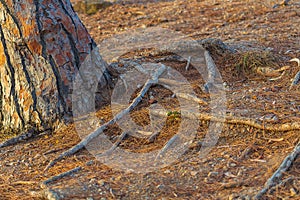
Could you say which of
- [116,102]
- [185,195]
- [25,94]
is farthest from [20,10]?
[185,195]

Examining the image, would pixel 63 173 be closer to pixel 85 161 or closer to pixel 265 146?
pixel 85 161

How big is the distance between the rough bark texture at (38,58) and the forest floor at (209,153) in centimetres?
27

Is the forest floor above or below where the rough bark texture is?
below

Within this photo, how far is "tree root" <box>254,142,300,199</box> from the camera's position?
323cm

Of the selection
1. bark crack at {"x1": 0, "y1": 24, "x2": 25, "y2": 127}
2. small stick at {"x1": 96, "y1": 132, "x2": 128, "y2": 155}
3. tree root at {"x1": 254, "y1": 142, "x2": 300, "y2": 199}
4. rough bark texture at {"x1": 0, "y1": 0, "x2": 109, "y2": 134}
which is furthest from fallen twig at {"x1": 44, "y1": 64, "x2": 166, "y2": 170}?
tree root at {"x1": 254, "y1": 142, "x2": 300, "y2": 199}

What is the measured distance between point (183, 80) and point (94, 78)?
1059mm

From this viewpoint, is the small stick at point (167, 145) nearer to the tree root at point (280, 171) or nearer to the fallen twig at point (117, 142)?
the fallen twig at point (117, 142)

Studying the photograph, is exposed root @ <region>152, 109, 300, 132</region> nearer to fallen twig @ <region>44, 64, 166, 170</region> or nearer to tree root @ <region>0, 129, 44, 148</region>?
fallen twig @ <region>44, 64, 166, 170</region>

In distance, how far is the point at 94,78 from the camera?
5020 mm

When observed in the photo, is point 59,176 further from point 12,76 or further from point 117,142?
point 12,76

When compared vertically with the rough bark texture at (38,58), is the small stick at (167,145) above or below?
below

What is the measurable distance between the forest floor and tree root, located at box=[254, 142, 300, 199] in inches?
1.3

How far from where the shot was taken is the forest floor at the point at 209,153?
347 cm

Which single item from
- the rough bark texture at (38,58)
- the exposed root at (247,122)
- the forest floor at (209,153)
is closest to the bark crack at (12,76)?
the rough bark texture at (38,58)
